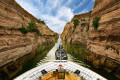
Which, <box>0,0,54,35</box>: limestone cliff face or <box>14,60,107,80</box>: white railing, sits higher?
<box>0,0,54,35</box>: limestone cliff face

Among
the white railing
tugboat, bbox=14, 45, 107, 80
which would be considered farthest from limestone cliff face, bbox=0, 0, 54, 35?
tugboat, bbox=14, 45, 107, 80

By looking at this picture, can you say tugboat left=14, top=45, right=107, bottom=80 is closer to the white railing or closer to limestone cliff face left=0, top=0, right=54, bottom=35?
the white railing

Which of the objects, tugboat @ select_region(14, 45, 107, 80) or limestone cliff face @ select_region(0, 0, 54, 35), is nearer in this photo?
tugboat @ select_region(14, 45, 107, 80)

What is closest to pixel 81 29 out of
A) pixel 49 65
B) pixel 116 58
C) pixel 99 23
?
pixel 99 23

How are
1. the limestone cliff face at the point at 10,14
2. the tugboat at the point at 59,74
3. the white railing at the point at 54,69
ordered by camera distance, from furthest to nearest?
the limestone cliff face at the point at 10,14 < the white railing at the point at 54,69 < the tugboat at the point at 59,74

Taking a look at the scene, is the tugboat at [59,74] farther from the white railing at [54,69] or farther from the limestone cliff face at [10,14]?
the limestone cliff face at [10,14]

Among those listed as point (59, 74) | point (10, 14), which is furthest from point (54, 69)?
point (10, 14)

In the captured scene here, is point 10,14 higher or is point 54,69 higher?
point 10,14

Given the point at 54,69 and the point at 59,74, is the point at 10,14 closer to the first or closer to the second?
the point at 54,69

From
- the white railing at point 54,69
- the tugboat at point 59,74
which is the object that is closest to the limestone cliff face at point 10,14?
the white railing at point 54,69

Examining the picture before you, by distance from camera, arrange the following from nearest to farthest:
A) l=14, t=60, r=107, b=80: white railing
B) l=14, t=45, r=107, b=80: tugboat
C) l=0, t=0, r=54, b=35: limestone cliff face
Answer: l=14, t=45, r=107, b=80: tugboat, l=14, t=60, r=107, b=80: white railing, l=0, t=0, r=54, b=35: limestone cliff face

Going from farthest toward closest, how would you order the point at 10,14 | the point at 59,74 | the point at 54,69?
1. the point at 10,14
2. the point at 54,69
3. the point at 59,74

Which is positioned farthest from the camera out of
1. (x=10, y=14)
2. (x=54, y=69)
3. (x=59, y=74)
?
(x=10, y=14)

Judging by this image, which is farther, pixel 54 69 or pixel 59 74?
pixel 54 69
